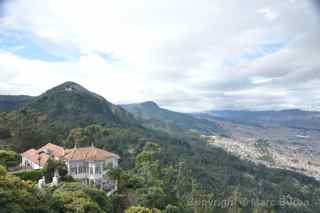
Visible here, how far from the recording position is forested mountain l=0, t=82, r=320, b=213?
24.9 m

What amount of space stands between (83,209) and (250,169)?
13358cm

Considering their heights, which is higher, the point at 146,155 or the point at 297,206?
the point at 146,155

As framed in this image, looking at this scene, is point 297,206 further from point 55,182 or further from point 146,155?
point 55,182

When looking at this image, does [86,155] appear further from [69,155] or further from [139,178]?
[139,178]

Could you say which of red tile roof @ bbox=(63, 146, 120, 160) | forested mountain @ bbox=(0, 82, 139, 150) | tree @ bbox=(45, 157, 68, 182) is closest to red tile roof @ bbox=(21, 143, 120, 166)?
red tile roof @ bbox=(63, 146, 120, 160)

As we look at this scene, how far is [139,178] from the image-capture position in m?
38.6

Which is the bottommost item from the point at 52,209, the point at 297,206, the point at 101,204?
the point at 297,206

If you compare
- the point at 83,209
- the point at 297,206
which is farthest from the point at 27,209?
the point at 297,206

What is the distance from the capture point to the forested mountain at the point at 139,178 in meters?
24.9

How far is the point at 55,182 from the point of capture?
2859cm

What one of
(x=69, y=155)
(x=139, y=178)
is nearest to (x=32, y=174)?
(x=69, y=155)

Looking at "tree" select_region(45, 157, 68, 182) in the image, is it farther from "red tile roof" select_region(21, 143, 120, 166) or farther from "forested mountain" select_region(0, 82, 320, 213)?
"forested mountain" select_region(0, 82, 320, 213)

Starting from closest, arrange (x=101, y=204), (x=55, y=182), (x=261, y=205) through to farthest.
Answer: (x=101, y=204), (x=55, y=182), (x=261, y=205)

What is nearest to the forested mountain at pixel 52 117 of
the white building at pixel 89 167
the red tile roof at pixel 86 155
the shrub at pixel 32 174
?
the red tile roof at pixel 86 155
